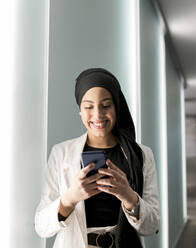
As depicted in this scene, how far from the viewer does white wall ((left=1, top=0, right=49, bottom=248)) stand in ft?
4.22

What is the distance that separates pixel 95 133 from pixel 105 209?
28 cm

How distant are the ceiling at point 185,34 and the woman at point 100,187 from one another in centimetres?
271

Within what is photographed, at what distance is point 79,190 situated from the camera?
1.12 metres

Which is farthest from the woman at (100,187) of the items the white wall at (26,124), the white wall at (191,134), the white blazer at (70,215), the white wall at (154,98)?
the white wall at (191,134)

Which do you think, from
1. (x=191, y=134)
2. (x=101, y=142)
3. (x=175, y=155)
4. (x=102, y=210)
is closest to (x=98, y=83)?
(x=101, y=142)

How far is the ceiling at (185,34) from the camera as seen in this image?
3809 millimetres

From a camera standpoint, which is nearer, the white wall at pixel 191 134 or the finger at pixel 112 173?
the finger at pixel 112 173

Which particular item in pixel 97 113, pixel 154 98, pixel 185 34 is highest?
pixel 185 34

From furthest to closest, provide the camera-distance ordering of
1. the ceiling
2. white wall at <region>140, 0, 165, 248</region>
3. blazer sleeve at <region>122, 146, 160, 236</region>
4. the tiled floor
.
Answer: the tiled floor < the ceiling < white wall at <region>140, 0, 165, 248</region> < blazer sleeve at <region>122, 146, 160, 236</region>

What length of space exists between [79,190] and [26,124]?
15.1 inches

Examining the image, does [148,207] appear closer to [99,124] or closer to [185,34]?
[99,124]

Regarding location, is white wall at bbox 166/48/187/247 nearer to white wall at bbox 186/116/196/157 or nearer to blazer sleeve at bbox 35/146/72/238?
white wall at bbox 186/116/196/157

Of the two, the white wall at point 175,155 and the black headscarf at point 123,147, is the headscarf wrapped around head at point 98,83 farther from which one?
the white wall at point 175,155

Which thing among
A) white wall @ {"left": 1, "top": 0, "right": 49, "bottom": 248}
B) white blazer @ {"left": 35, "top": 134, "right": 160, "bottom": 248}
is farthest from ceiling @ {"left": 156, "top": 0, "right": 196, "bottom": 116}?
white blazer @ {"left": 35, "top": 134, "right": 160, "bottom": 248}
